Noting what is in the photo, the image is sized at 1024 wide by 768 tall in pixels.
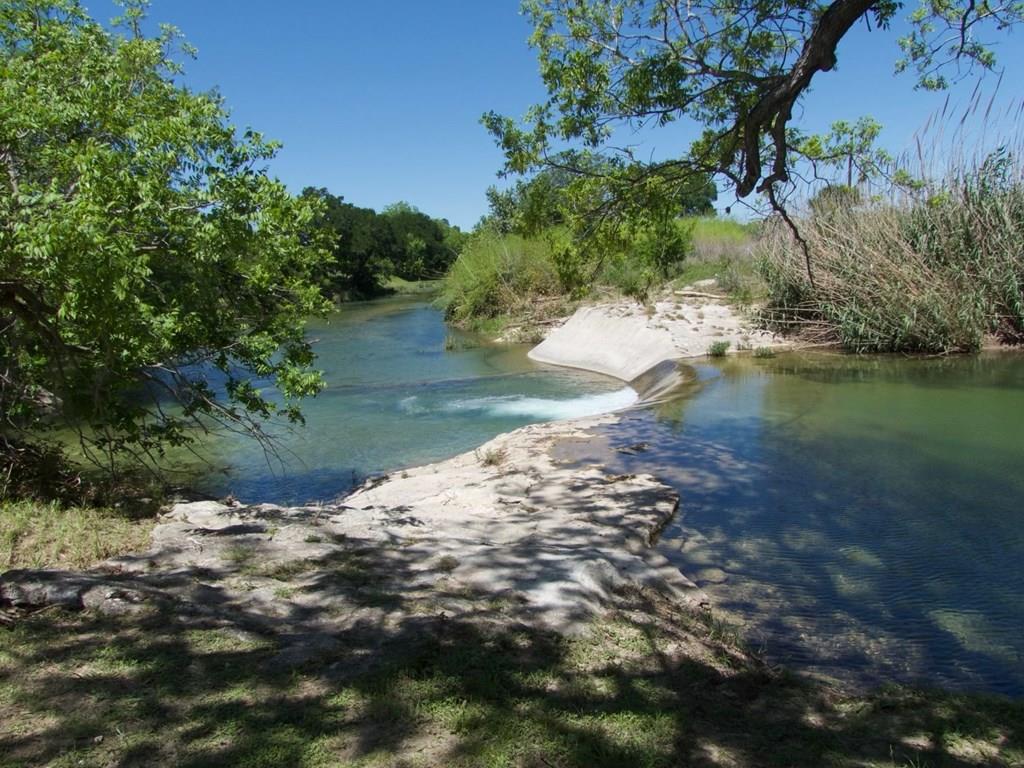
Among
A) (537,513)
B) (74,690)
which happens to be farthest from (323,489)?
(74,690)

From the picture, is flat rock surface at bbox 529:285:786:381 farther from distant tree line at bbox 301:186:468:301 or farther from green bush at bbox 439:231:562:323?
distant tree line at bbox 301:186:468:301

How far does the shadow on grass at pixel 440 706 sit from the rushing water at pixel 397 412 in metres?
5.57

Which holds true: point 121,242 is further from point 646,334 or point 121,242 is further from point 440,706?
point 646,334

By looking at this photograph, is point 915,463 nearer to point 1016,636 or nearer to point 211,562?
point 1016,636

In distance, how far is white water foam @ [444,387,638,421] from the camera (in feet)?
52.0

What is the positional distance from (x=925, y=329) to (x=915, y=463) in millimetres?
9197

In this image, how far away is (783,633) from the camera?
5.43 m

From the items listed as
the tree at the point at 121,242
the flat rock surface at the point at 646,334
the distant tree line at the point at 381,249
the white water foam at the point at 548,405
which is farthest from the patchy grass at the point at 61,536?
the distant tree line at the point at 381,249

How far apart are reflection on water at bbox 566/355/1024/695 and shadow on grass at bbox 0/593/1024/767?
1146mm

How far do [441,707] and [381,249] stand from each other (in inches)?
2609

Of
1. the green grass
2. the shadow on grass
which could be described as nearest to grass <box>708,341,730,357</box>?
the shadow on grass

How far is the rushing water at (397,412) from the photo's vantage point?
11961 mm

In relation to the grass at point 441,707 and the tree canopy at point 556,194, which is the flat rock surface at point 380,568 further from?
the tree canopy at point 556,194

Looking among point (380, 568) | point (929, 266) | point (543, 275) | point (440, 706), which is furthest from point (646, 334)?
point (440, 706)
